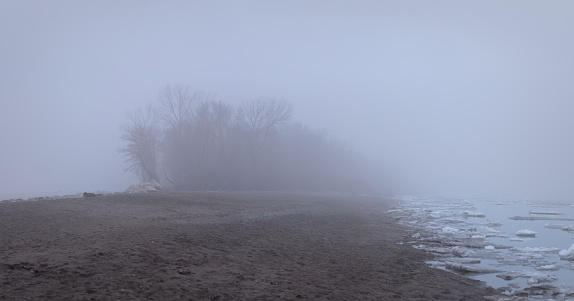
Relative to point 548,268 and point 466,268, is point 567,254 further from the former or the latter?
point 466,268

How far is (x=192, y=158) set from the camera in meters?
64.6

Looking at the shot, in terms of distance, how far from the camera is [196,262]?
37.2ft

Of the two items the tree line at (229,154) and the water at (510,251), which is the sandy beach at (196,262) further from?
the tree line at (229,154)

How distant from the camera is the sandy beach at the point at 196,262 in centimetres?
894

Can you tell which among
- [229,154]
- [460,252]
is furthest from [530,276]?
[229,154]

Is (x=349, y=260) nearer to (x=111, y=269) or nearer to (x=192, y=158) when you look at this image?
(x=111, y=269)

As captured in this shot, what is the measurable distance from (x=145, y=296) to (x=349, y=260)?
6849 millimetres

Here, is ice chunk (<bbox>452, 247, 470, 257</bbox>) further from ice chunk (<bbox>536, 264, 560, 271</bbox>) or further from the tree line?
the tree line

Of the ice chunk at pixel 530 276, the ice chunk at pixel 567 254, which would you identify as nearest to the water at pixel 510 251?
the ice chunk at pixel 530 276

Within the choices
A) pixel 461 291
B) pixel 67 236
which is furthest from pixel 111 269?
pixel 461 291

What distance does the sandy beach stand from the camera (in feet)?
29.3

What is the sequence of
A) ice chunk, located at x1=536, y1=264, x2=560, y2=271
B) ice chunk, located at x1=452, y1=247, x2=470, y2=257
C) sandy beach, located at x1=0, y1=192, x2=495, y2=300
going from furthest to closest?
ice chunk, located at x1=452, y1=247, x2=470, y2=257, ice chunk, located at x1=536, y1=264, x2=560, y2=271, sandy beach, located at x1=0, y1=192, x2=495, y2=300

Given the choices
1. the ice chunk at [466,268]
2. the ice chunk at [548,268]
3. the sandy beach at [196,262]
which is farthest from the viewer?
the ice chunk at [548,268]

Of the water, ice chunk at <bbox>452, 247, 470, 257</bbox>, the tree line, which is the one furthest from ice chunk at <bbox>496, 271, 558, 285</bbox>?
the tree line
